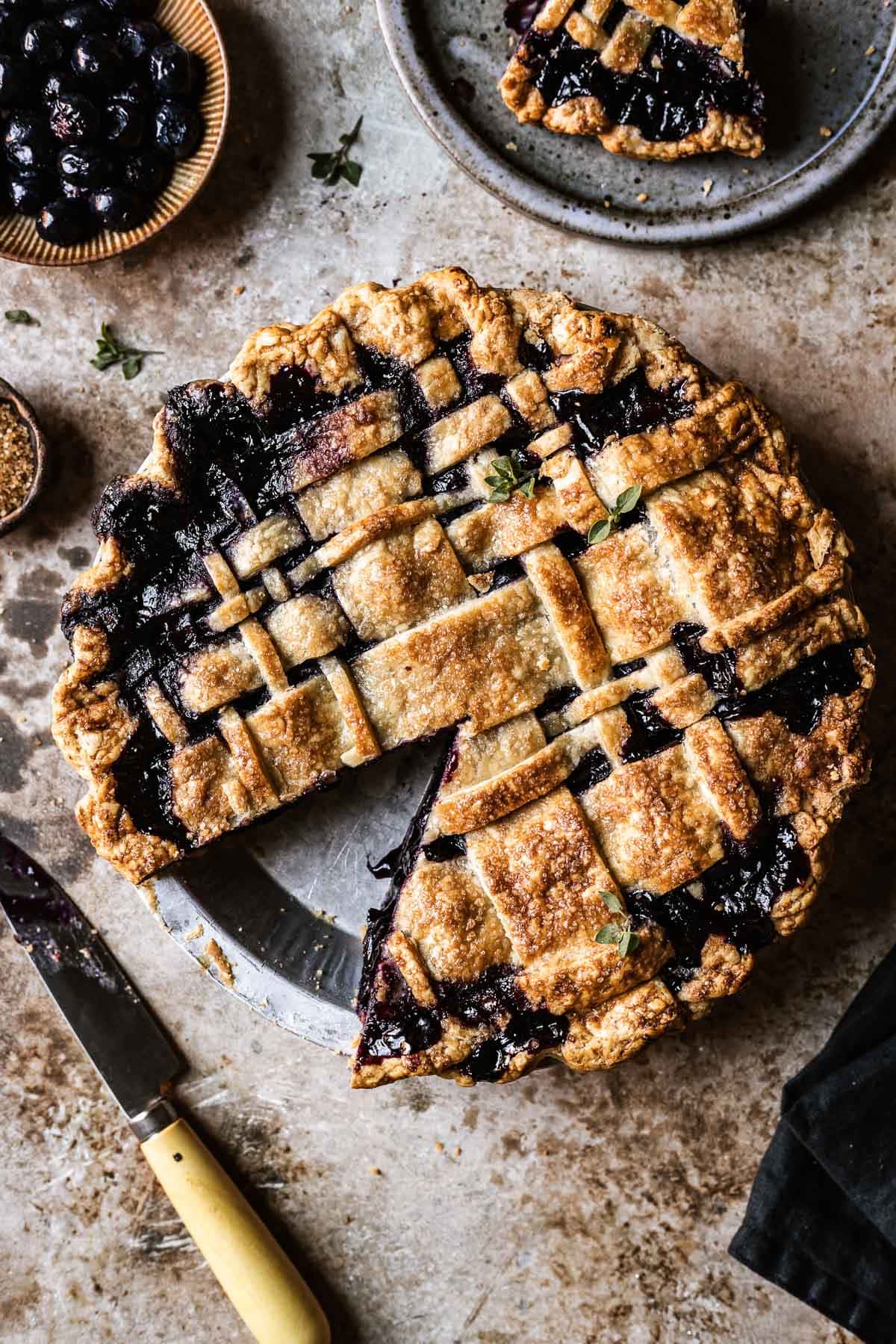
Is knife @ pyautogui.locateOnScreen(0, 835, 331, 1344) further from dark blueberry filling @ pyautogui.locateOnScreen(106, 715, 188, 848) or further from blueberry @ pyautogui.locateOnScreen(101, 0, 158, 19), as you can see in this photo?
blueberry @ pyautogui.locateOnScreen(101, 0, 158, 19)

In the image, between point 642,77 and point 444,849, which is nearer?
point 444,849

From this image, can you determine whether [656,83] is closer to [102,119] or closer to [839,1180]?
[102,119]

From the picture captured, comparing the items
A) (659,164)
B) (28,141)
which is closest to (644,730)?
(659,164)

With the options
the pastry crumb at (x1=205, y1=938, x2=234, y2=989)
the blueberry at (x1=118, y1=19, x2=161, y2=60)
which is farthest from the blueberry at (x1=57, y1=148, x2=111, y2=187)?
the pastry crumb at (x1=205, y1=938, x2=234, y2=989)

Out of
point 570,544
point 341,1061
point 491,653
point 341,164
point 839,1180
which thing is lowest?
point 839,1180

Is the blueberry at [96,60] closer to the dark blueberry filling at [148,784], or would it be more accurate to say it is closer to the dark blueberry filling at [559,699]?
the dark blueberry filling at [148,784]

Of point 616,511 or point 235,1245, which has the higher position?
point 616,511
